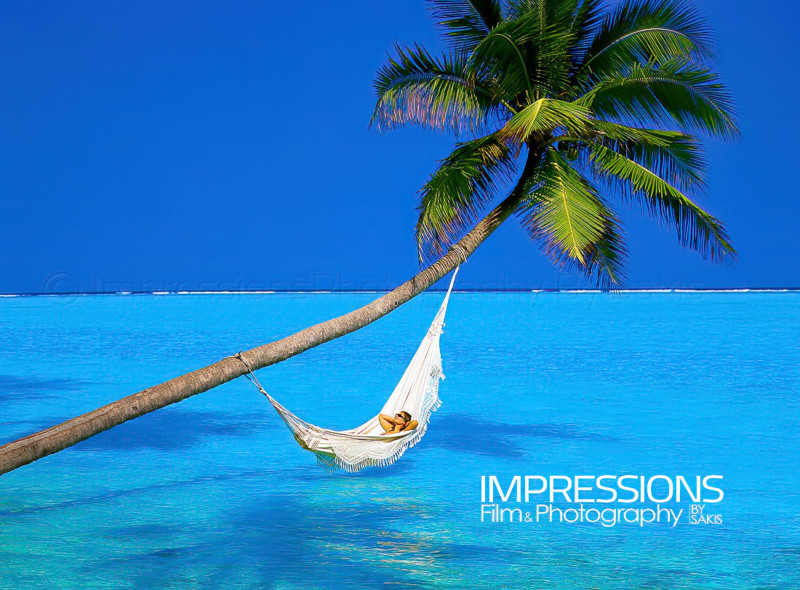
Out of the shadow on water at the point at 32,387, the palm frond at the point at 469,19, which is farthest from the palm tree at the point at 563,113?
the shadow on water at the point at 32,387

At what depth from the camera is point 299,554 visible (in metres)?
4.36

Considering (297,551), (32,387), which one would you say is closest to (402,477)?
(297,551)

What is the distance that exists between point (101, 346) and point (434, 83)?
14374 mm

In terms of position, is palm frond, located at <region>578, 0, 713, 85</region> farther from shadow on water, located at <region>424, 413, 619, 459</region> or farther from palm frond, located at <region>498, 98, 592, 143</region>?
shadow on water, located at <region>424, 413, 619, 459</region>

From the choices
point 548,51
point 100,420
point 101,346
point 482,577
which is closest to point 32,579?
point 100,420

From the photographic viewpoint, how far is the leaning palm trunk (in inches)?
104

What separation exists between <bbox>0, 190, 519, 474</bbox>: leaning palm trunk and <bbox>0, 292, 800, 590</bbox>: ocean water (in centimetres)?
131

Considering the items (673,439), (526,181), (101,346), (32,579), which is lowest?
(32,579)

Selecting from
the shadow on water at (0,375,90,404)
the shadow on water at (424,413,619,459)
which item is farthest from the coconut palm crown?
the shadow on water at (0,375,90,404)

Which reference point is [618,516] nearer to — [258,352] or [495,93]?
[495,93]

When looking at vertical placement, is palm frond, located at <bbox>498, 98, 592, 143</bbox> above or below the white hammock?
above

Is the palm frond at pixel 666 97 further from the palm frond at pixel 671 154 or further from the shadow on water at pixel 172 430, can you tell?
the shadow on water at pixel 172 430

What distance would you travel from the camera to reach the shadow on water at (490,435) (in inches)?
288

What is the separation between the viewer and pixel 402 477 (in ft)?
20.2
